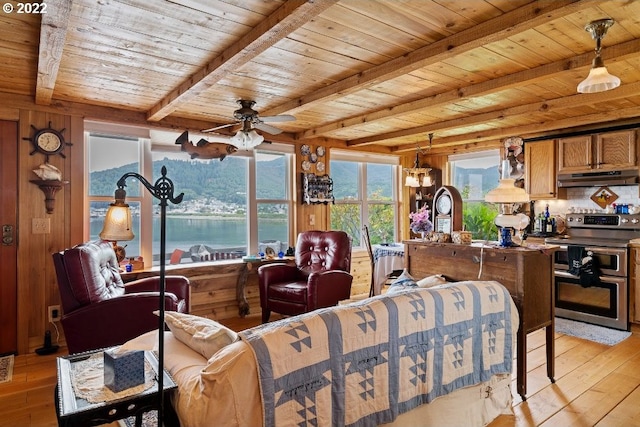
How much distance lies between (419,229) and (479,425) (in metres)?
1.53

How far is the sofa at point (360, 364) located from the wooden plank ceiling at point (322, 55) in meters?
1.42

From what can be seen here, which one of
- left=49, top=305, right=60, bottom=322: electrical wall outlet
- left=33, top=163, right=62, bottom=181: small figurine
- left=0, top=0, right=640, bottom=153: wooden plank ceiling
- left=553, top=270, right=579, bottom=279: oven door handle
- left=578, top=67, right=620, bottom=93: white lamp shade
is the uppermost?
left=0, top=0, right=640, bottom=153: wooden plank ceiling

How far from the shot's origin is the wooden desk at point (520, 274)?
2.56 metres

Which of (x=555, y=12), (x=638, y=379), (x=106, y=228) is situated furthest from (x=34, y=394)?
(x=638, y=379)

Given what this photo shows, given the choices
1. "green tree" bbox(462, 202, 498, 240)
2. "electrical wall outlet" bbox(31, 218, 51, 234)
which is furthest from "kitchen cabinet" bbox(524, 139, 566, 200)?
"electrical wall outlet" bbox(31, 218, 51, 234)

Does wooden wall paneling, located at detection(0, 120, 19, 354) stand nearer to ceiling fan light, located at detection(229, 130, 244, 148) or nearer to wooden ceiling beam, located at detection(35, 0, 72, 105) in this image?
wooden ceiling beam, located at detection(35, 0, 72, 105)

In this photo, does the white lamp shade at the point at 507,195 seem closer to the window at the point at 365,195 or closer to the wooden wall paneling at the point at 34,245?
the window at the point at 365,195

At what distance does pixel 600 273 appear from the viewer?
4188 millimetres

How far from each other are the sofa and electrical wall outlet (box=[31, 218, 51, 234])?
2.63m

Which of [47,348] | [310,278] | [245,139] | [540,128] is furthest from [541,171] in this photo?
[47,348]

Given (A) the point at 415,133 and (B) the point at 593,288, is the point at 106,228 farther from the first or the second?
(B) the point at 593,288

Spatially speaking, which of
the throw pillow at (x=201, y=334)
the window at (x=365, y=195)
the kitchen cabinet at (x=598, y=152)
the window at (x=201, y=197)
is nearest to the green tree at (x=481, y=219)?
the window at (x=365, y=195)

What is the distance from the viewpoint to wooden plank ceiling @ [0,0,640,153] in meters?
2.01

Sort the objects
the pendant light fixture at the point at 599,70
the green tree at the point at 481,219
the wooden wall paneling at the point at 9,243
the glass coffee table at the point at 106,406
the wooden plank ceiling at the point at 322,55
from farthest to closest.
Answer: the green tree at the point at 481,219 → the wooden wall paneling at the point at 9,243 → the pendant light fixture at the point at 599,70 → the wooden plank ceiling at the point at 322,55 → the glass coffee table at the point at 106,406
